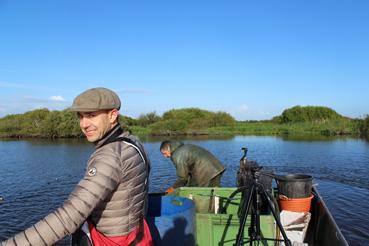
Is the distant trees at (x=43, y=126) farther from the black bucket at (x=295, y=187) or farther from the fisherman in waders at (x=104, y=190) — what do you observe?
the fisherman in waders at (x=104, y=190)

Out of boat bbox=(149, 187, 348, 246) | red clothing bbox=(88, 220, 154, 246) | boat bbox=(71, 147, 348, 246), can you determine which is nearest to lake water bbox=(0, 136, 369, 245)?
boat bbox=(149, 187, 348, 246)

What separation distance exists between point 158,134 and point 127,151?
5265 centimetres

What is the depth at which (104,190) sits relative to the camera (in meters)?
1.86

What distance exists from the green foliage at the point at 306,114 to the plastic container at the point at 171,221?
85.6 metres

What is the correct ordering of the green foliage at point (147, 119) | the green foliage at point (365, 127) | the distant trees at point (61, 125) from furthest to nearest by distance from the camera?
1. the green foliage at point (147, 119)
2. the distant trees at point (61, 125)
3. the green foliage at point (365, 127)

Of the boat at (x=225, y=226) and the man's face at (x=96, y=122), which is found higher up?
the man's face at (x=96, y=122)

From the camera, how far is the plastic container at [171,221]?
3.25 m

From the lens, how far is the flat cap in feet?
6.55

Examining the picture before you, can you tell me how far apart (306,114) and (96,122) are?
301 feet

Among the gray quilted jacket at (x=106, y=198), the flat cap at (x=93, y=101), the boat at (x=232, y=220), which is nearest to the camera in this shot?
the gray quilted jacket at (x=106, y=198)

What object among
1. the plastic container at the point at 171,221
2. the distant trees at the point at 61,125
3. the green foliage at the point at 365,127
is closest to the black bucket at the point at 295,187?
the plastic container at the point at 171,221

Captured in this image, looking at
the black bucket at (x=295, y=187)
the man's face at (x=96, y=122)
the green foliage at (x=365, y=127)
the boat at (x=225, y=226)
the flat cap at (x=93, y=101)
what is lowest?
the boat at (x=225, y=226)

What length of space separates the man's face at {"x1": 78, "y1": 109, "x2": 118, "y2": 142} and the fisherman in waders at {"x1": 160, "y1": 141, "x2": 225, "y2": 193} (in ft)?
15.7

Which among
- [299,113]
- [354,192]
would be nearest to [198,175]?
[354,192]
